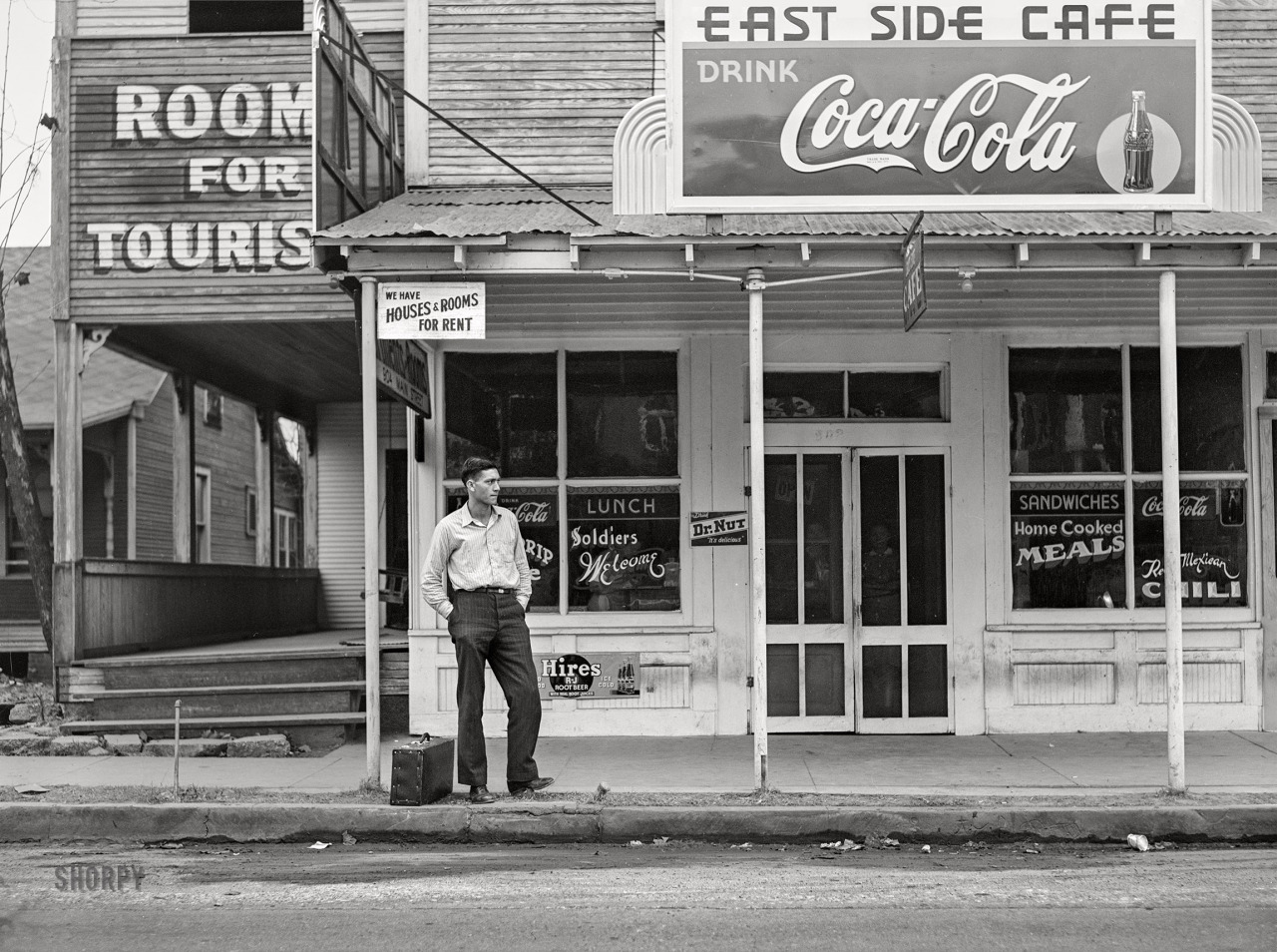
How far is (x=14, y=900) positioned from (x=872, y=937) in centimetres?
393

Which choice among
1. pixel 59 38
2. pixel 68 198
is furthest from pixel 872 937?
pixel 59 38

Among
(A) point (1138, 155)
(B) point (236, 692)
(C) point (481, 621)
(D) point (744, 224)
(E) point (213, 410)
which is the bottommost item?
(B) point (236, 692)

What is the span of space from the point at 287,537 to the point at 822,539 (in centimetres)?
1612

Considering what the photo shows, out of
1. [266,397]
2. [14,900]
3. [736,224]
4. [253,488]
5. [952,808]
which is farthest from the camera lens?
[253,488]

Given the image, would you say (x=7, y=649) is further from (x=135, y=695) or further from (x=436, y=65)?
(x=436, y=65)

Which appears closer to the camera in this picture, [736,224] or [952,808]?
[952,808]

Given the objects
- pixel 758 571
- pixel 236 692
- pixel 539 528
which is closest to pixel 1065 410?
pixel 758 571

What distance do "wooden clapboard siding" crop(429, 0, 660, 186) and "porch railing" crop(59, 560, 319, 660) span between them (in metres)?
4.41

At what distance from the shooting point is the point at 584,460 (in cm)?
1059

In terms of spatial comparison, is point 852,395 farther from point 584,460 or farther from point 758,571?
point 758,571

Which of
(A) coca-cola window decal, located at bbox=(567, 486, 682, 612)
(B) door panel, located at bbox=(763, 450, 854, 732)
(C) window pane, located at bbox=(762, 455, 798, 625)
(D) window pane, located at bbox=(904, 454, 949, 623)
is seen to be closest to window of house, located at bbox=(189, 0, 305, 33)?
(A) coca-cola window decal, located at bbox=(567, 486, 682, 612)

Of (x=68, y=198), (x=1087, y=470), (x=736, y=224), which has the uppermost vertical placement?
(x=68, y=198)

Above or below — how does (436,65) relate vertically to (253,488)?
above

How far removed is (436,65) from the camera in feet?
36.7
